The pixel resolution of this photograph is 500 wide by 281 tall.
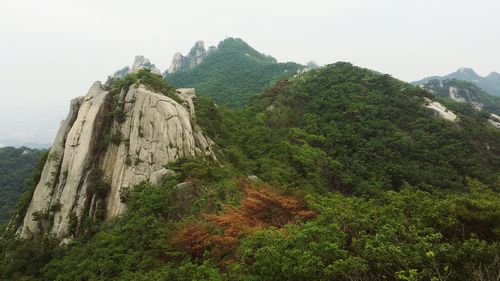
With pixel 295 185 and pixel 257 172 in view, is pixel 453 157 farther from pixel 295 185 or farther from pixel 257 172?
pixel 257 172

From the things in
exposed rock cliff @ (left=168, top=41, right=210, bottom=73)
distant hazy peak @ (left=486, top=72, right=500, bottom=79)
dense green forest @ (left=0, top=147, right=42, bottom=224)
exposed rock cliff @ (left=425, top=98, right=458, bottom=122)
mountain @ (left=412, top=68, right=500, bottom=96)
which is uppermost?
distant hazy peak @ (left=486, top=72, right=500, bottom=79)

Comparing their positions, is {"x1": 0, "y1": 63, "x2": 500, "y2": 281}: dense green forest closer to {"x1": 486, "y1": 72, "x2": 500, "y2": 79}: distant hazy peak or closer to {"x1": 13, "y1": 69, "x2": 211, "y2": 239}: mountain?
{"x1": 13, "y1": 69, "x2": 211, "y2": 239}: mountain

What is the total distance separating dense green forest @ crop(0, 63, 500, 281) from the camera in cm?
984

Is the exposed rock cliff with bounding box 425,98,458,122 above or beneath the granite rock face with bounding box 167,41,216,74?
beneath

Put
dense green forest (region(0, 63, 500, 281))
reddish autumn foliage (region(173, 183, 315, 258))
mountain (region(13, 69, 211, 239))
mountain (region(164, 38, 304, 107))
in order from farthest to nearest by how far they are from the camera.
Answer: mountain (region(164, 38, 304, 107)) < mountain (region(13, 69, 211, 239)) < reddish autumn foliage (region(173, 183, 315, 258)) < dense green forest (region(0, 63, 500, 281))

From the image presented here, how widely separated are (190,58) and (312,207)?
106 meters

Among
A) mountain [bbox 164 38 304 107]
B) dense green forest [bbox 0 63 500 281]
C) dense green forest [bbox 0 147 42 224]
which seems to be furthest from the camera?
mountain [bbox 164 38 304 107]

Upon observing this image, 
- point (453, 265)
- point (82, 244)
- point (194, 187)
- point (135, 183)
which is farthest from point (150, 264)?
point (453, 265)

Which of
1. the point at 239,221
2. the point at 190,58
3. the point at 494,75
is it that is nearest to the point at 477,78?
the point at 494,75

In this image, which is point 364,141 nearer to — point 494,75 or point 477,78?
point 477,78

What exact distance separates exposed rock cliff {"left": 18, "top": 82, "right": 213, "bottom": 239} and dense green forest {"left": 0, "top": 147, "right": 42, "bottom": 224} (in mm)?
18327

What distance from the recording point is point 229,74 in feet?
265

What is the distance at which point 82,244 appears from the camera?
19.2m

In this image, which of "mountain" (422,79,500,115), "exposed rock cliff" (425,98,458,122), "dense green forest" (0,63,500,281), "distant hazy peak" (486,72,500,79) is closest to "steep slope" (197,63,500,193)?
"dense green forest" (0,63,500,281)
